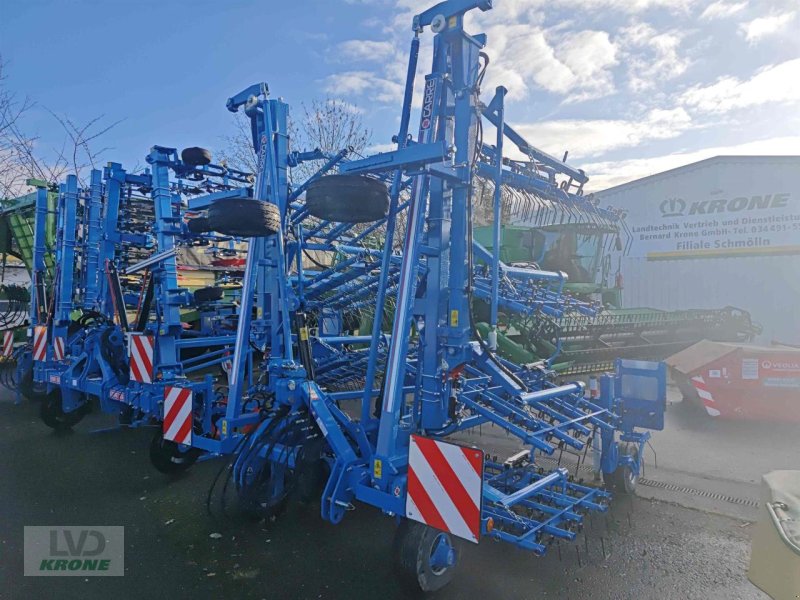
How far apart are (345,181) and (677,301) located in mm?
14955

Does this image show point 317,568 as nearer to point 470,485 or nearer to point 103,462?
point 470,485

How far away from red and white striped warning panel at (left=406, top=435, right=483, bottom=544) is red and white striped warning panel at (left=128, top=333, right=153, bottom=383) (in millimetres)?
3462

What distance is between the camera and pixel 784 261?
1374 cm

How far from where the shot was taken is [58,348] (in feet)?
21.7

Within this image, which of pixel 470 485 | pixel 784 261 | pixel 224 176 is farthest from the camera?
pixel 784 261

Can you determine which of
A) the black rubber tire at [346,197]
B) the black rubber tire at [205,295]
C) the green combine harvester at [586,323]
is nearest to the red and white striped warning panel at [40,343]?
the black rubber tire at [205,295]

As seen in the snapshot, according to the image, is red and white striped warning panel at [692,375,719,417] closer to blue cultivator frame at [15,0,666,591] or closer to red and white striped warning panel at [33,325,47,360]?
blue cultivator frame at [15,0,666,591]

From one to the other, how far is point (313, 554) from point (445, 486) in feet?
4.53

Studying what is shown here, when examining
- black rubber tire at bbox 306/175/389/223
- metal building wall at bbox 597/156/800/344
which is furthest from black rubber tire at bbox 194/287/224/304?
metal building wall at bbox 597/156/800/344

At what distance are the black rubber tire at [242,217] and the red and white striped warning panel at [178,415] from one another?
1.39 metres

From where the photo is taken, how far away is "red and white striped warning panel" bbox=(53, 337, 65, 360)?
6.56m

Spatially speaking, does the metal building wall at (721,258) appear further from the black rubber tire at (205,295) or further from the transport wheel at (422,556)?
the transport wheel at (422,556)

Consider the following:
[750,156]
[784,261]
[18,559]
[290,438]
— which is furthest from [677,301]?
[18,559]

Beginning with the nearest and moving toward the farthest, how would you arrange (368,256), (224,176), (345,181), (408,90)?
(345,181), (408,90), (368,256), (224,176)
